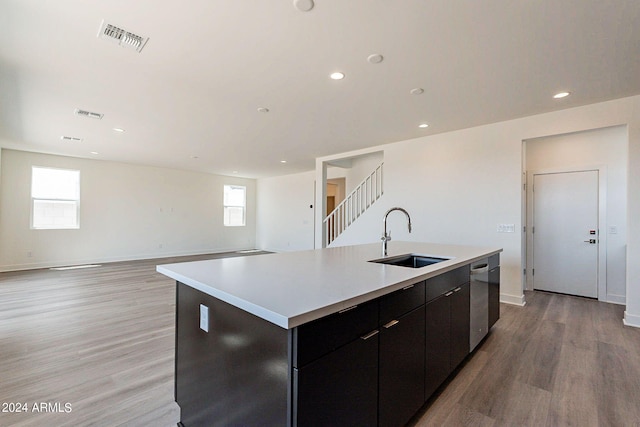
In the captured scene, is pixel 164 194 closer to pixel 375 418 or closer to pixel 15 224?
pixel 15 224

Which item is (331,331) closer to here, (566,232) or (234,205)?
(566,232)

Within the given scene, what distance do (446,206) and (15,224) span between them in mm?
8818

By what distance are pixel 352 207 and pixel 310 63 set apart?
14.1 ft

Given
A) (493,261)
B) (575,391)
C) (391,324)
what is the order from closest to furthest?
(391,324)
(575,391)
(493,261)

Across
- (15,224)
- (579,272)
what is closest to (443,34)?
(579,272)

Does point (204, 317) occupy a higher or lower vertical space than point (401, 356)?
higher

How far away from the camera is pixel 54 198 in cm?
652

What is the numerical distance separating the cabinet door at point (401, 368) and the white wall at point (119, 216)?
823cm

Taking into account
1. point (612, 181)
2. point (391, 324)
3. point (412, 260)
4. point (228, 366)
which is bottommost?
point (228, 366)

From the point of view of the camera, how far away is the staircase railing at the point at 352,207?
6293 millimetres

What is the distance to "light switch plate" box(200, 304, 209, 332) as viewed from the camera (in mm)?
1368

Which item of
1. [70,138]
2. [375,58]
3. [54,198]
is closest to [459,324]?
[375,58]

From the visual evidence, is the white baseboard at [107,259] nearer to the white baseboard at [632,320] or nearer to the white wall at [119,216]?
the white wall at [119,216]

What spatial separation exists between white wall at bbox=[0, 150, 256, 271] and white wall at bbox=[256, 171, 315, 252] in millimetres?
836
